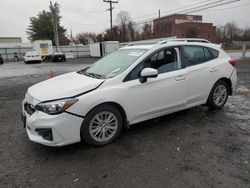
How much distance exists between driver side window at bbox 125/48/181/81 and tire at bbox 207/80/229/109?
3.92 ft

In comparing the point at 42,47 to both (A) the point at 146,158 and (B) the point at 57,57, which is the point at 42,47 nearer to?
(B) the point at 57,57

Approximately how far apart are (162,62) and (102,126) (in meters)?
1.67

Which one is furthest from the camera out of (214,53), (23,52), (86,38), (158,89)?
(86,38)

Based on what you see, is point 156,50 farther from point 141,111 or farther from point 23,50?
point 23,50

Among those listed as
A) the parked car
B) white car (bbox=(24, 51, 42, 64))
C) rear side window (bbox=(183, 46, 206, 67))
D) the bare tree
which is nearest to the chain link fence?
the parked car

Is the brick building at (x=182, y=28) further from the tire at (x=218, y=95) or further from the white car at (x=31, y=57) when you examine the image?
the tire at (x=218, y=95)

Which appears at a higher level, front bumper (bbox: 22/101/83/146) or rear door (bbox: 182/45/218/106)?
rear door (bbox: 182/45/218/106)

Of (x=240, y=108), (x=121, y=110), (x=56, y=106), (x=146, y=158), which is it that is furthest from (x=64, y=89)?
(x=240, y=108)

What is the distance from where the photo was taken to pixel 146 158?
317 cm

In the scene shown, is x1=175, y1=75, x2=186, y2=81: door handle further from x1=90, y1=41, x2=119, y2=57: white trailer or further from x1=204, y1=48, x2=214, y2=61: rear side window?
x1=90, y1=41, x2=119, y2=57: white trailer

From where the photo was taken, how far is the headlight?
3.12 metres

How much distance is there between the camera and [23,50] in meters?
37.6

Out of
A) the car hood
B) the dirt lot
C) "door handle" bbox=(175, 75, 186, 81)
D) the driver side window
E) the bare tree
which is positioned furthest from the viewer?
the bare tree

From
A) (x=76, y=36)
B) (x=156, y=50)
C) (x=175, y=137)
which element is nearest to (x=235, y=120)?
(x=175, y=137)
